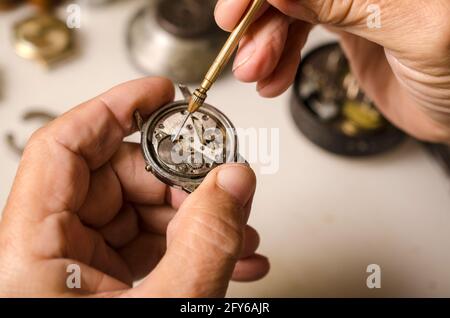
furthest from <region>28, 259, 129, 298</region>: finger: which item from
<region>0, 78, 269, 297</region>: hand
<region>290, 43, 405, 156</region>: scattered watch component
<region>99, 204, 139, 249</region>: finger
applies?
<region>290, 43, 405, 156</region>: scattered watch component

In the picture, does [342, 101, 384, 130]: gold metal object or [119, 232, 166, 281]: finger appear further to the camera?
[342, 101, 384, 130]: gold metal object

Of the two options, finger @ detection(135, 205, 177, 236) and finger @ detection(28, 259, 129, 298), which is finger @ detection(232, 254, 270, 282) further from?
finger @ detection(28, 259, 129, 298)

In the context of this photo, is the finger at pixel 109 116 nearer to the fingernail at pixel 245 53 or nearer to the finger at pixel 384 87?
the fingernail at pixel 245 53

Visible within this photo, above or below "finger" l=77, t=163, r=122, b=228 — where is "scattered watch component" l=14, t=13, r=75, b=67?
above

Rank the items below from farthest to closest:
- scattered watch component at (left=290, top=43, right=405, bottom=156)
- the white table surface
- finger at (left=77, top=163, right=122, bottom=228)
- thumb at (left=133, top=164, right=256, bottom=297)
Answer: scattered watch component at (left=290, top=43, right=405, bottom=156), the white table surface, finger at (left=77, top=163, right=122, bottom=228), thumb at (left=133, top=164, right=256, bottom=297)

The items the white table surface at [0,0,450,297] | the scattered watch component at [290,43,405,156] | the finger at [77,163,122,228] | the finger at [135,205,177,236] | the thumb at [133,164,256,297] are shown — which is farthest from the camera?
the scattered watch component at [290,43,405,156]

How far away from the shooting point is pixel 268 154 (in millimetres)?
1238

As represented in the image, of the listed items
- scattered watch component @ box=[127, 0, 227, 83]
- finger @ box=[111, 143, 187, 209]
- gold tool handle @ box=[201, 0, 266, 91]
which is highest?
scattered watch component @ box=[127, 0, 227, 83]

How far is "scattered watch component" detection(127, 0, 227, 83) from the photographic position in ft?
4.12

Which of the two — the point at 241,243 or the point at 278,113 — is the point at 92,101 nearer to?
the point at 241,243

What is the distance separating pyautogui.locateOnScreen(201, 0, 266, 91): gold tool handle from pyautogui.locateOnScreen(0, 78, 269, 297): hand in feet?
0.38

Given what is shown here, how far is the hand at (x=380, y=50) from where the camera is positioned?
2.60 feet

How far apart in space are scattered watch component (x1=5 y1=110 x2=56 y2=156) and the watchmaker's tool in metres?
0.53
